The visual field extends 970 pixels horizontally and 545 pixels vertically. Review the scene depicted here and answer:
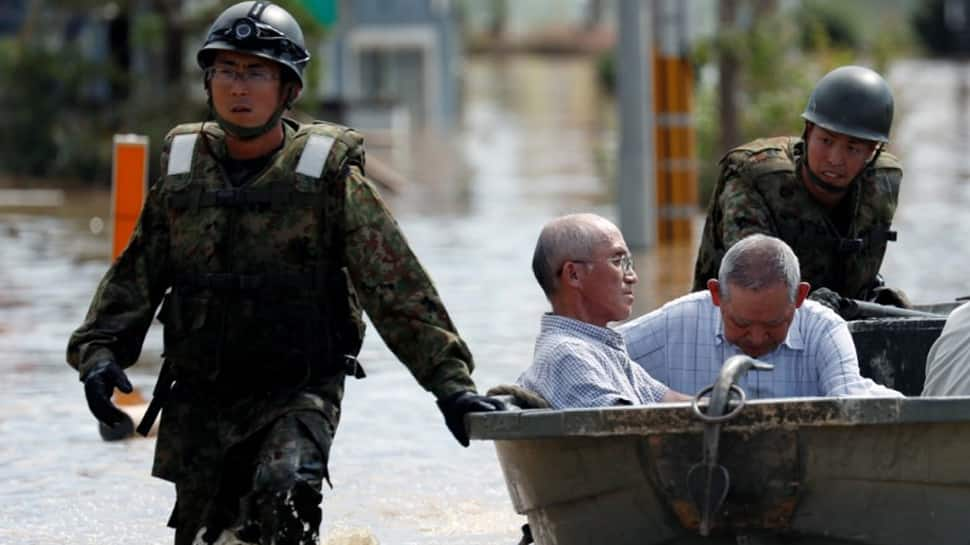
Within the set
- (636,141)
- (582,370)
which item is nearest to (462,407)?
(582,370)

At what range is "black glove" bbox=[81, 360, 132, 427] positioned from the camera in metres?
5.81

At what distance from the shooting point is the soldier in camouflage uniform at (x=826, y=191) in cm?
765

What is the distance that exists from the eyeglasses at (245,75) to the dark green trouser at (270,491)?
0.88 meters

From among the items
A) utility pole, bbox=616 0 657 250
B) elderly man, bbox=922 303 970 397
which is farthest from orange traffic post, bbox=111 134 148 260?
utility pole, bbox=616 0 657 250

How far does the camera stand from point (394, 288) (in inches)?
231

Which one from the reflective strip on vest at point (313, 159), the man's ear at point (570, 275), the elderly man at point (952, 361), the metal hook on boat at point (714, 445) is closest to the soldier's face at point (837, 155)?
the elderly man at point (952, 361)

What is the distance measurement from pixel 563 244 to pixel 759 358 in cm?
66

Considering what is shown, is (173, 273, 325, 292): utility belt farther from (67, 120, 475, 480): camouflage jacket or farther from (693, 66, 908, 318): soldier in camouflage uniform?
(693, 66, 908, 318): soldier in camouflage uniform

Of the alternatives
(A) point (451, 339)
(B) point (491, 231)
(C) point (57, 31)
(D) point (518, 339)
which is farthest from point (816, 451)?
(C) point (57, 31)

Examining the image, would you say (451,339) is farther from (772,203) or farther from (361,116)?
(361,116)

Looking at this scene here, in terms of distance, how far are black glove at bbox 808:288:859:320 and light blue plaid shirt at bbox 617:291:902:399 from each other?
3.18ft

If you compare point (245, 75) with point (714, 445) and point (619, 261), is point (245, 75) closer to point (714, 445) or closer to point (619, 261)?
point (619, 261)

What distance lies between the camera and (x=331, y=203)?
5.93 metres

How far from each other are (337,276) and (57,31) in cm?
2641
